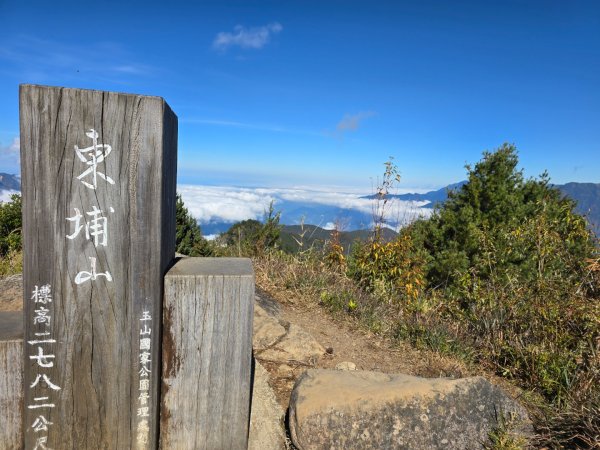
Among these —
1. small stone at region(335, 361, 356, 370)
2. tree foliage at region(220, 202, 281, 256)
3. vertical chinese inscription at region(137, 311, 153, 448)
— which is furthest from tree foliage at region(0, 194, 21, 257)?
vertical chinese inscription at region(137, 311, 153, 448)

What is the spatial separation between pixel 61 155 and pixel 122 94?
1.28 feet

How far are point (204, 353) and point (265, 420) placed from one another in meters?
0.84

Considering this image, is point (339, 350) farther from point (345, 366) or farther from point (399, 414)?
point (399, 414)

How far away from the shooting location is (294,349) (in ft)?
12.4

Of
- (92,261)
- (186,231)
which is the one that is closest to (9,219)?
(186,231)

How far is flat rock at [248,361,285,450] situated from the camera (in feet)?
8.48

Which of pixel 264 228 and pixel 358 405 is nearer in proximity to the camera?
pixel 358 405

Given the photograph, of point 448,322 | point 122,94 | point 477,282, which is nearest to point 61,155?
point 122,94

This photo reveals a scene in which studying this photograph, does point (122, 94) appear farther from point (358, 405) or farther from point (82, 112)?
point (358, 405)

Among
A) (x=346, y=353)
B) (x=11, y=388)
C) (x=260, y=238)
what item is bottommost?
(x=346, y=353)

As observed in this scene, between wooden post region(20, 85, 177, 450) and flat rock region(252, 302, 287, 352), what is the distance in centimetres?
167

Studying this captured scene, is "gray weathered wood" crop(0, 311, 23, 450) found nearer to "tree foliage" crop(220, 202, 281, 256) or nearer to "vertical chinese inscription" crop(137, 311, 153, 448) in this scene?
"vertical chinese inscription" crop(137, 311, 153, 448)

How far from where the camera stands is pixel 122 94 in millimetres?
1921

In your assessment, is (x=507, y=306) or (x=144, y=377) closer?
(x=144, y=377)
